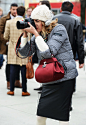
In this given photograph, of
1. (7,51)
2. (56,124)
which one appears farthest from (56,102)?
(7,51)

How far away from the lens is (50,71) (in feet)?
11.4

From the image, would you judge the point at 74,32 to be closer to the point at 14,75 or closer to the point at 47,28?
the point at 14,75

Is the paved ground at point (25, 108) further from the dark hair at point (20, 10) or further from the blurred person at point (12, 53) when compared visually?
the dark hair at point (20, 10)

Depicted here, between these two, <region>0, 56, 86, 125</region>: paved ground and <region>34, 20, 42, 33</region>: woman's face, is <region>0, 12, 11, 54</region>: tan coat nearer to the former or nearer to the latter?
<region>0, 56, 86, 125</region>: paved ground

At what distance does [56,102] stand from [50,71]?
379 millimetres

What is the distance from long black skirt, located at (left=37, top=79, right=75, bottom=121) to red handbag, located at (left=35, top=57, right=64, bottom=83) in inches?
6.2

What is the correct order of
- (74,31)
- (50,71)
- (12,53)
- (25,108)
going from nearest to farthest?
(50,71)
(25,108)
(74,31)
(12,53)

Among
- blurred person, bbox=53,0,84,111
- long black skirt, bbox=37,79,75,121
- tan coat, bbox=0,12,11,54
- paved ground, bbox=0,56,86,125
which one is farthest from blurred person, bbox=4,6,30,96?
long black skirt, bbox=37,79,75,121

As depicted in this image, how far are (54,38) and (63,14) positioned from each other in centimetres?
285

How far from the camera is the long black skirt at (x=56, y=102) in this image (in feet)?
11.8

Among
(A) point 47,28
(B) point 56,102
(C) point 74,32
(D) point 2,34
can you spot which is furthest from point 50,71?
(D) point 2,34

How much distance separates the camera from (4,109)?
5.73 metres

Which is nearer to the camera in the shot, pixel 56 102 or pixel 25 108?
pixel 56 102

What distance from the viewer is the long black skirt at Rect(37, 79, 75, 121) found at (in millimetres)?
3605
